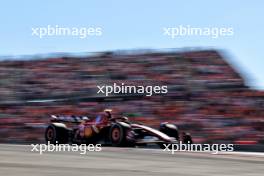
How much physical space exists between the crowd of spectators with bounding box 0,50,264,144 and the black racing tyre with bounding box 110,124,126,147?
10.3 ft

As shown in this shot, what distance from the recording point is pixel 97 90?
2481 centimetres

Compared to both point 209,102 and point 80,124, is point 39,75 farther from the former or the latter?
point 80,124

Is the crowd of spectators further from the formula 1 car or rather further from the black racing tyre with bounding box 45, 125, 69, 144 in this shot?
the black racing tyre with bounding box 45, 125, 69, 144

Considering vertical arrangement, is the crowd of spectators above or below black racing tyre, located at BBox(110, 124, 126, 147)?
above

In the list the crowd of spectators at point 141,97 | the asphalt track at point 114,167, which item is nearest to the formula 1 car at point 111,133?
the crowd of spectators at point 141,97

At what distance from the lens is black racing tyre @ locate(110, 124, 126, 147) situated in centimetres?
1432

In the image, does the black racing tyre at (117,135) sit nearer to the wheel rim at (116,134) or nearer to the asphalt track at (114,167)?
the wheel rim at (116,134)

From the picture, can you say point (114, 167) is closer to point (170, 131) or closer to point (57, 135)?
point (170, 131)

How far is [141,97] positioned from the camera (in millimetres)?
23031

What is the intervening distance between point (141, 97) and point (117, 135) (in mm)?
8564

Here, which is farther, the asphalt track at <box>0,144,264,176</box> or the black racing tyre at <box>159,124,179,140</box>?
the black racing tyre at <box>159,124,179,140</box>

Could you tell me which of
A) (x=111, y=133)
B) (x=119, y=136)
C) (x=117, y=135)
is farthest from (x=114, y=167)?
(x=111, y=133)

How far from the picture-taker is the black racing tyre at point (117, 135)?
47.0 ft

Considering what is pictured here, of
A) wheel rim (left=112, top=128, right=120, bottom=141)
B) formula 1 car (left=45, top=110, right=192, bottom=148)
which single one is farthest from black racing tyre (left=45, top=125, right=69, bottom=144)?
wheel rim (left=112, top=128, right=120, bottom=141)
